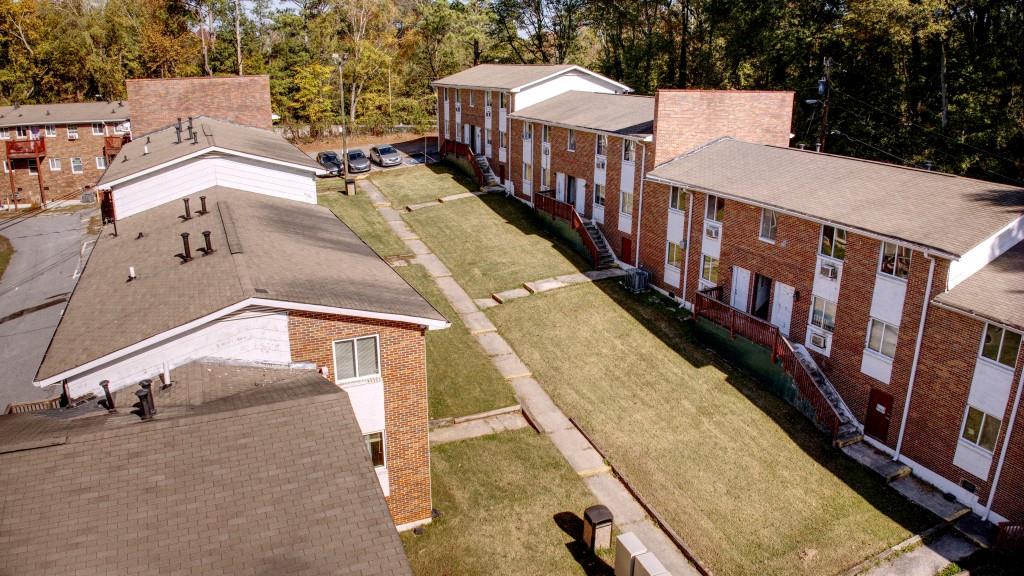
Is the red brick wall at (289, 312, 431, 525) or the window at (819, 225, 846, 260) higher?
the window at (819, 225, 846, 260)

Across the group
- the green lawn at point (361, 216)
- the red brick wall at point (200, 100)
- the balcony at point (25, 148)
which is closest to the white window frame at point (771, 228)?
the green lawn at point (361, 216)

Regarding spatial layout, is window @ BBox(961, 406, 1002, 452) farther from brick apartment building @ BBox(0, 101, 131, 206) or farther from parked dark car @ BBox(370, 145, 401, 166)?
brick apartment building @ BBox(0, 101, 131, 206)

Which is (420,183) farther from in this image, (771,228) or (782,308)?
(782,308)

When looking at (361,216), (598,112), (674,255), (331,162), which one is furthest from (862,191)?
(331,162)

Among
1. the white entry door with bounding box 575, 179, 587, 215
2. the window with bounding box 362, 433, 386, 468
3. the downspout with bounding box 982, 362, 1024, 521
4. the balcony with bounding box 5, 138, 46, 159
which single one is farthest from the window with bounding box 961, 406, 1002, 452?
the balcony with bounding box 5, 138, 46, 159

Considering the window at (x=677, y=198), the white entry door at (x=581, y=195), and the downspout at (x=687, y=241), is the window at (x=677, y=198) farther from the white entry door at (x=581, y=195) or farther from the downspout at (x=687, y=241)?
the white entry door at (x=581, y=195)
